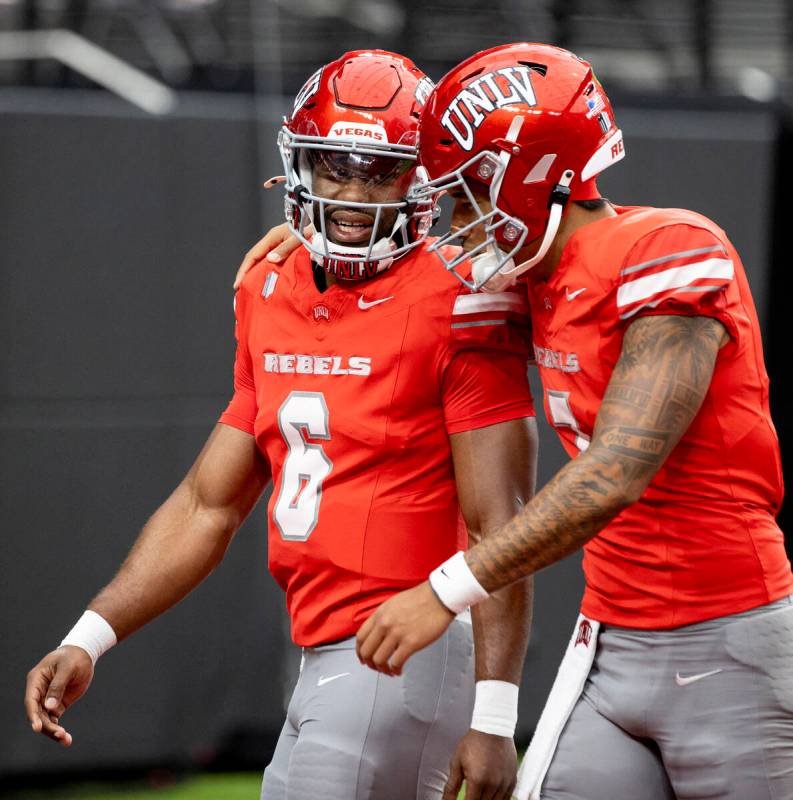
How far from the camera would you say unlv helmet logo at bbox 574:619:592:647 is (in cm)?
218

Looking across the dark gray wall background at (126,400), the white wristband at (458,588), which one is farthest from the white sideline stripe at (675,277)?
the dark gray wall background at (126,400)

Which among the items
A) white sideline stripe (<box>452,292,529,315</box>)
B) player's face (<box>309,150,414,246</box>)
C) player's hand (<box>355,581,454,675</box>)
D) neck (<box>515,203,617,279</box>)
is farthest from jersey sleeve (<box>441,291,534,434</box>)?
player's hand (<box>355,581,454,675</box>)

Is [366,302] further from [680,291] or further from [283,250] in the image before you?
[680,291]

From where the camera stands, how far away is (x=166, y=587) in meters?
2.51

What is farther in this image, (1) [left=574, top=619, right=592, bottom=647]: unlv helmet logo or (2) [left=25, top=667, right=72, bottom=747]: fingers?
(2) [left=25, top=667, right=72, bottom=747]: fingers

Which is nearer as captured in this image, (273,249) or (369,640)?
(369,640)

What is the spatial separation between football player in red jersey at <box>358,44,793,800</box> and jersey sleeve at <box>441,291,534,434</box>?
2.7 inches

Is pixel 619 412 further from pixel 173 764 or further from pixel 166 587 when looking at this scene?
pixel 173 764

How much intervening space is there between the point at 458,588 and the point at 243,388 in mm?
834

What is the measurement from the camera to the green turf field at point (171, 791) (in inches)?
190

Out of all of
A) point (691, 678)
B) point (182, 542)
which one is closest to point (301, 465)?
point (182, 542)

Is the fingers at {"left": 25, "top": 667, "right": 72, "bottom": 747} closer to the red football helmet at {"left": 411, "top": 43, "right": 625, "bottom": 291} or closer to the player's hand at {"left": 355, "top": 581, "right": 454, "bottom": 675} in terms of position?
the player's hand at {"left": 355, "top": 581, "right": 454, "bottom": 675}

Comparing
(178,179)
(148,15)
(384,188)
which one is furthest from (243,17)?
(384,188)

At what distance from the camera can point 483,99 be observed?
2.09 m
